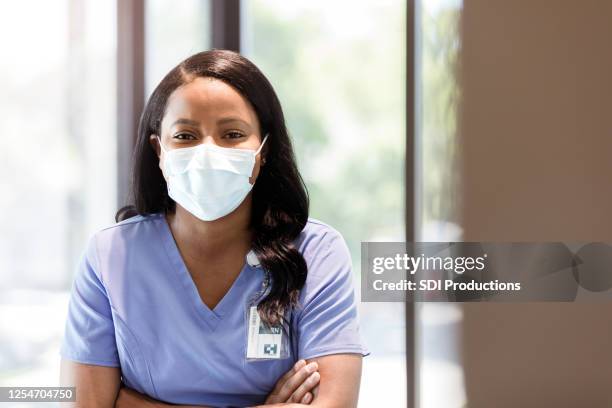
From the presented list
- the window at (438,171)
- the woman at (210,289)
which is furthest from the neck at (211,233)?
the window at (438,171)

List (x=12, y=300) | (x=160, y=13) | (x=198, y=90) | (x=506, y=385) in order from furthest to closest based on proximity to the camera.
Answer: (x=160, y=13), (x=506, y=385), (x=12, y=300), (x=198, y=90)

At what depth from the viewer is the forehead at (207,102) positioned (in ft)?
3.81

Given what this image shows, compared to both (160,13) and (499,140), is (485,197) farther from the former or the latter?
(160,13)

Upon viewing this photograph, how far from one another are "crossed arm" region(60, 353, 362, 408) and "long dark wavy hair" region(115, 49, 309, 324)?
0.12 m

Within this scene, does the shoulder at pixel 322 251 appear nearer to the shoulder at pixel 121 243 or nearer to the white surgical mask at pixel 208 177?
the white surgical mask at pixel 208 177

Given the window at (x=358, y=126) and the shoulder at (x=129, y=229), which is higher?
the window at (x=358, y=126)

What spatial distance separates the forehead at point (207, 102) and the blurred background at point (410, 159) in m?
0.38

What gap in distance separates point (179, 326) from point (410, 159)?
24.8 inches

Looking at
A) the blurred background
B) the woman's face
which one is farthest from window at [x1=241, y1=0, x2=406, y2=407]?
the woman's face

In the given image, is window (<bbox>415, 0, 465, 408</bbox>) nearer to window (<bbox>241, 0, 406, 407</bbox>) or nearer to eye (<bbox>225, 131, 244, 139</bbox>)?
window (<bbox>241, 0, 406, 407</bbox>)

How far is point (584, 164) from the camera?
1402 mm

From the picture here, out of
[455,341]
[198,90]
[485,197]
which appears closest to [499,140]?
[485,197]

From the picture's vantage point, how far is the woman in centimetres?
117

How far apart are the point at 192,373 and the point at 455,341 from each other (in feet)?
1.93
